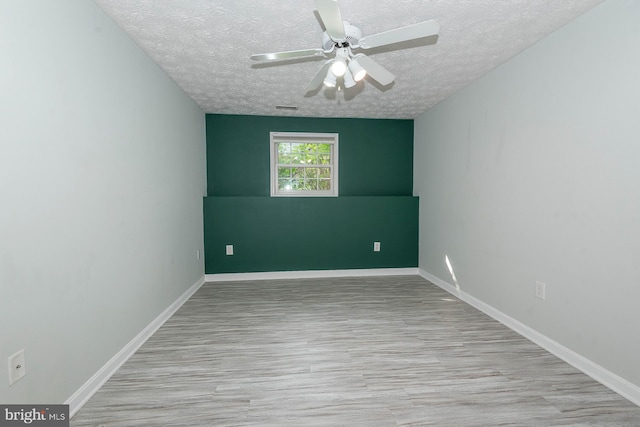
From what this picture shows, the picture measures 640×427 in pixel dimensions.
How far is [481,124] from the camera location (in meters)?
2.88

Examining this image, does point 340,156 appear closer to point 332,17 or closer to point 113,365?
point 332,17

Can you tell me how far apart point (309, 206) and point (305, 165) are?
67 centimetres

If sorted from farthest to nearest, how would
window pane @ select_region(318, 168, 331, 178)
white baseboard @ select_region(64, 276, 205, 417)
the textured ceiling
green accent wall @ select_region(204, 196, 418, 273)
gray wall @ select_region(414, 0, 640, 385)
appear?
window pane @ select_region(318, 168, 331, 178) < green accent wall @ select_region(204, 196, 418, 273) < the textured ceiling < gray wall @ select_region(414, 0, 640, 385) < white baseboard @ select_region(64, 276, 205, 417)

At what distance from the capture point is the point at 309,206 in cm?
419

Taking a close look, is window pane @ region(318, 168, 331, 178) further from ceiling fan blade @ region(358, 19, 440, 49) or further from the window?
ceiling fan blade @ region(358, 19, 440, 49)

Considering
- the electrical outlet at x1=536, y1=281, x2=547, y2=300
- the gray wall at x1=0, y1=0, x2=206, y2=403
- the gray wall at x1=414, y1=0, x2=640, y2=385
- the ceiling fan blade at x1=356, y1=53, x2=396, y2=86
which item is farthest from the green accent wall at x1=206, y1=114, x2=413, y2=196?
the electrical outlet at x1=536, y1=281, x2=547, y2=300

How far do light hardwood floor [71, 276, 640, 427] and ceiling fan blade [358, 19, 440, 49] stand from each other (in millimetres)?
2030

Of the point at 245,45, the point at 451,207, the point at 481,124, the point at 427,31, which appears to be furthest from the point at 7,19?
the point at 451,207

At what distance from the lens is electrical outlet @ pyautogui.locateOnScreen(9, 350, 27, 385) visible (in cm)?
120

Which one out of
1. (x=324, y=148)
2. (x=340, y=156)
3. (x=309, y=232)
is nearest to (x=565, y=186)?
(x=340, y=156)

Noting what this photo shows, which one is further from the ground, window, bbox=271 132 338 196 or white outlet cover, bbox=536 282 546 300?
window, bbox=271 132 338 196

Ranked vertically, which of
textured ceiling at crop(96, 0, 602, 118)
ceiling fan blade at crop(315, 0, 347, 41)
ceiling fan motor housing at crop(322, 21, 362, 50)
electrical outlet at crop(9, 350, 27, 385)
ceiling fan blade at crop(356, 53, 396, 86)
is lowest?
electrical outlet at crop(9, 350, 27, 385)

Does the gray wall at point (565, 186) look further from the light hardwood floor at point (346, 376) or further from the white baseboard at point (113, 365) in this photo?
the white baseboard at point (113, 365)

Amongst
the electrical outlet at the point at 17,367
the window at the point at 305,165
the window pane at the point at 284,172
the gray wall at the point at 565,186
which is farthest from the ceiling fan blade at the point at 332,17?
the window pane at the point at 284,172
